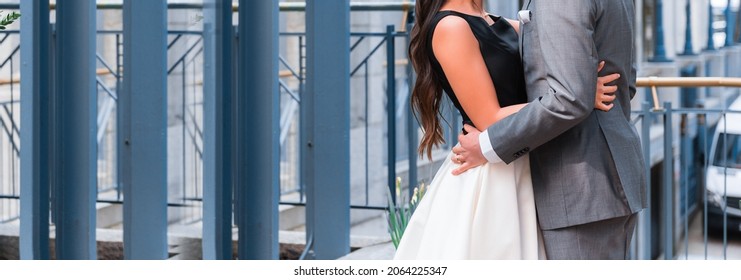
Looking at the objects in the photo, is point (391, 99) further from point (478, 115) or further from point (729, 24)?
point (729, 24)

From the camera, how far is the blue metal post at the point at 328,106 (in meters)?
5.45

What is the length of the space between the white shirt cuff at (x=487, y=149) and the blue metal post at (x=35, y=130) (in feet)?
7.93

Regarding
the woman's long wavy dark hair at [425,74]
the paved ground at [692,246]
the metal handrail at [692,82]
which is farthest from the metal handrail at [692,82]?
the woman's long wavy dark hair at [425,74]

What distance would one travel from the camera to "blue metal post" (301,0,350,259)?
545 centimetres

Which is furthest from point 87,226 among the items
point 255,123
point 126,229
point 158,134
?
point 255,123

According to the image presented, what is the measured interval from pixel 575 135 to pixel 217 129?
2591 mm

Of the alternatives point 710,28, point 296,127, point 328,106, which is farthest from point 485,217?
point 710,28

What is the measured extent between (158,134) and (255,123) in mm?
718

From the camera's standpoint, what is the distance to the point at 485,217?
8.71 feet

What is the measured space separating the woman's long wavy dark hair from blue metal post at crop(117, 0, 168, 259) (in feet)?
6.35

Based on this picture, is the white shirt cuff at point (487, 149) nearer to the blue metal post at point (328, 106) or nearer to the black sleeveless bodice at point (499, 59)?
the black sleeveless bodice at point (499, 59)
